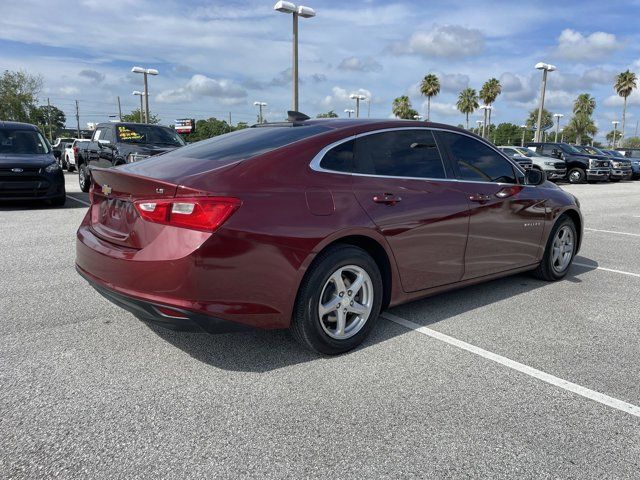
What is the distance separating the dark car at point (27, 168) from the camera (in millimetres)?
9805

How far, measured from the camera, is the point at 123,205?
3320 millimetres

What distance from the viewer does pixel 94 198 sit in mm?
3797

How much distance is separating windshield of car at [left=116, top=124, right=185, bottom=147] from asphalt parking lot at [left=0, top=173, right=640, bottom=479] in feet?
24.8

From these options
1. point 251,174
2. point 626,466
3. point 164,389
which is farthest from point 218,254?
point 626,466

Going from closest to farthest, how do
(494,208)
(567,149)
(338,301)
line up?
(338,301) < (494,208) < (567,149)

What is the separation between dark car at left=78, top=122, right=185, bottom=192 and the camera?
435 inches

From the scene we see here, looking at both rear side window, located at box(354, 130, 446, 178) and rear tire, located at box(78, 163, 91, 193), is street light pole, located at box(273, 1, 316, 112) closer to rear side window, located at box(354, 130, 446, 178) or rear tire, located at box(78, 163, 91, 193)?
rear tire, located at box(78, 163, 91, 193)

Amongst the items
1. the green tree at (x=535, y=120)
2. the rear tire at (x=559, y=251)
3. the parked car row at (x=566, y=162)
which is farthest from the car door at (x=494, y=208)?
the green tree at (x=535, y=120)

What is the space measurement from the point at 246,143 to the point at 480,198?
6.74ft

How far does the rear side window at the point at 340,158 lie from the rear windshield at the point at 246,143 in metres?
0.21

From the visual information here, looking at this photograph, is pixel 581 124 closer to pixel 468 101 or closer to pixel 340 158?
pixel 468 101

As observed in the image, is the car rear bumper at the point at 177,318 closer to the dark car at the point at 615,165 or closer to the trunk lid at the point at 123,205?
the trunk lid at the point at 123,205

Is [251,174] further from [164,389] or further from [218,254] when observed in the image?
[164,389]

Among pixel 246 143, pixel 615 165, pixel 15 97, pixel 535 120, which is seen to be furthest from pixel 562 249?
pixel 535 120
